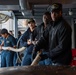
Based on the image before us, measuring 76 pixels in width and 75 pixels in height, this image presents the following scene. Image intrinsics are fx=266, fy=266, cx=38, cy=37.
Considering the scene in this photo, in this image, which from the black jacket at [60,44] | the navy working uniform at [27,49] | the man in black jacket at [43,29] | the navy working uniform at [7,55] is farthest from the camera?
the navy working uniform at [7,55]

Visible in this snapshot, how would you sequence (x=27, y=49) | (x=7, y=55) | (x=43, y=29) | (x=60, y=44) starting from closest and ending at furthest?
(x=60, y=44)
(x=43, y=29)
(x=27, y=49)
(x=7, y=55)

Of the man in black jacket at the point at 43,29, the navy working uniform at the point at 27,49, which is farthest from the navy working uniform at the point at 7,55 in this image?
the man in black jacket at the point at 43,29

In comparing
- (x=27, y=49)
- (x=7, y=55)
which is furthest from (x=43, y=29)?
(x=7, y=55)

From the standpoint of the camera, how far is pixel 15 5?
815cm

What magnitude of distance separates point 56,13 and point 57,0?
339 cm

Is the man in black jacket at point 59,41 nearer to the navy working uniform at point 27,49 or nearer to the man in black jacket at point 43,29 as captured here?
the man in black jacket at point 43,29

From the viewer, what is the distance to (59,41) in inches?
141

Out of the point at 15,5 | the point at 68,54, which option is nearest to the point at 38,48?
the point at 68,54

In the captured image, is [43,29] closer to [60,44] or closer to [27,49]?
[27,49]

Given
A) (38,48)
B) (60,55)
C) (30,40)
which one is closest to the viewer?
(60,55)

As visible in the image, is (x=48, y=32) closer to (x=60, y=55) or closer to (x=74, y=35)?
(x=60, y=55)

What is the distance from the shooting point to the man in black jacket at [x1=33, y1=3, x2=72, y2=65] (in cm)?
349

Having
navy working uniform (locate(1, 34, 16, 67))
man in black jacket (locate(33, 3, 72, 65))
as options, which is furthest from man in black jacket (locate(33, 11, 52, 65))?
navy working uniform (locate(1, 34, 16, 67))

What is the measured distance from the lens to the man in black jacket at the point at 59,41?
3494 millimetres
